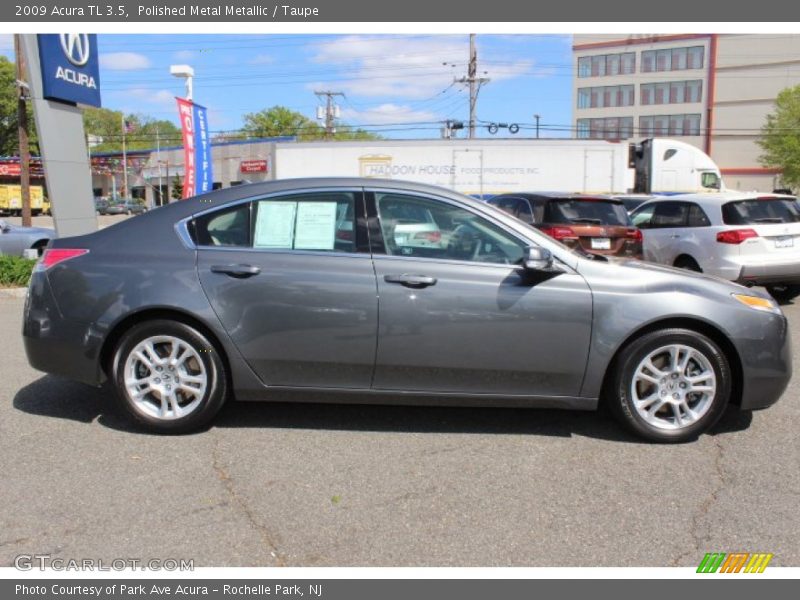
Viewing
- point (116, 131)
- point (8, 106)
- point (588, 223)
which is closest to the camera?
point (588, 223)

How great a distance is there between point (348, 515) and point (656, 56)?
90582 millimetres

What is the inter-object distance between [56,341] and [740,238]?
8143 millimetres

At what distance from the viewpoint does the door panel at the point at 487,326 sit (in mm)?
4219

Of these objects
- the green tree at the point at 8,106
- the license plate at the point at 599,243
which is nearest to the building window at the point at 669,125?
the green tree at the point at 8,106

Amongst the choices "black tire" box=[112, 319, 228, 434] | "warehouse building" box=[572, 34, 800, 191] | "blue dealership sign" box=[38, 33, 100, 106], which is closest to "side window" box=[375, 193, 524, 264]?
"black tire" box=[112, 319, 228, 434]

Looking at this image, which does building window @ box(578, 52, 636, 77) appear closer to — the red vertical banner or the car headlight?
the red vertical banner

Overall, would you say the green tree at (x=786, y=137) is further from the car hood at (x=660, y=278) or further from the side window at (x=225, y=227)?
the side window at (x=225, y=227)

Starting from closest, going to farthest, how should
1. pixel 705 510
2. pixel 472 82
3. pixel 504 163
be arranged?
pixel 705 510
pixel 504 163
pixel 472 82

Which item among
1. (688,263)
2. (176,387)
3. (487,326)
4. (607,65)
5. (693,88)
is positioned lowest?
(176,387)

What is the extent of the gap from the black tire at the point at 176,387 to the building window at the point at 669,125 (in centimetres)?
8270

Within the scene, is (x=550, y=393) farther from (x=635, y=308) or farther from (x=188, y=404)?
(x=188, y=404)

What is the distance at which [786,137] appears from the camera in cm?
5875

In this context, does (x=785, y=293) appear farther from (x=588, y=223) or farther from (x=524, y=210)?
(x=524, y=210)

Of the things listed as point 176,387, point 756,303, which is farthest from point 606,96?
point 176,387
